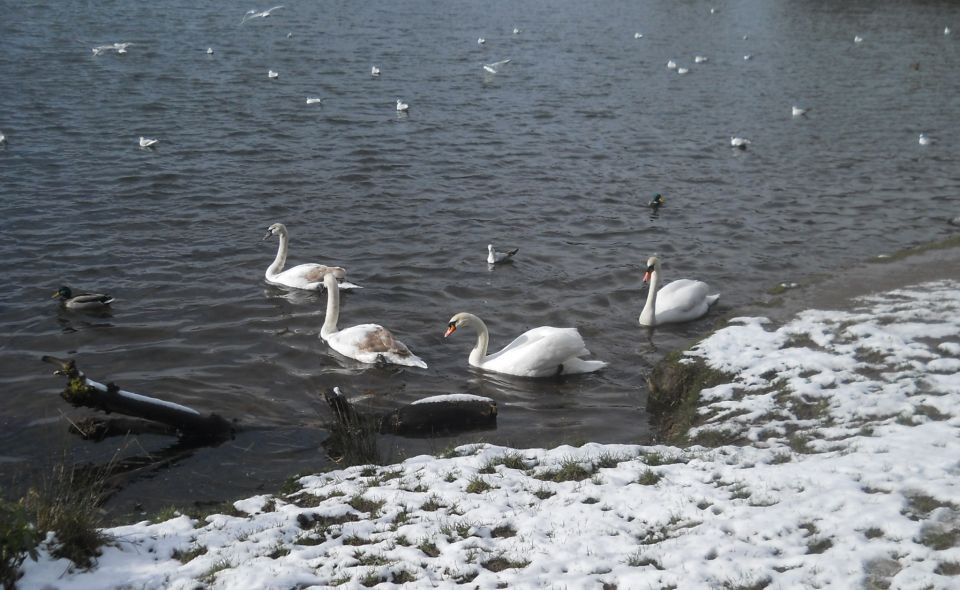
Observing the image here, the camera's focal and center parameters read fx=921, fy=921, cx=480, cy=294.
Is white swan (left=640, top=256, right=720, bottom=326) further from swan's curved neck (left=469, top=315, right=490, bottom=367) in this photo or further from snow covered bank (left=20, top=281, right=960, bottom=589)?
snow covered bank (left=20, top=281, right=960, bottom=589)

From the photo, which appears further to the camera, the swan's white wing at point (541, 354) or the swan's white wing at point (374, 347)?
the swan's white wing at point (374, 347)

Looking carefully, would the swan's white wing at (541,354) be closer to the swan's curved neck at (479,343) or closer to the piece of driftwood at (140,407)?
the swan's curved neck at (479,343)

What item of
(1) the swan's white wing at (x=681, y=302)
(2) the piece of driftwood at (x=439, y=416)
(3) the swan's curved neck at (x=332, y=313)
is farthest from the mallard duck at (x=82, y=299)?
(1) the swan's white wing at (x=681, y=302)

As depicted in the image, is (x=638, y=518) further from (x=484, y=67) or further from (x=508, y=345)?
(x=484, y=67)

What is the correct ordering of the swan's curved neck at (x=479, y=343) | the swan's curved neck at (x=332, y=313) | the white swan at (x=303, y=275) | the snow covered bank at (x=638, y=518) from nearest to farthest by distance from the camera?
the snow covered bank at (x=638, y=518)
the swan's curved neck at (x=479, y=343)
the swan's curved neck at (x=332, y=313)
the white swan at (x=303, y=275)

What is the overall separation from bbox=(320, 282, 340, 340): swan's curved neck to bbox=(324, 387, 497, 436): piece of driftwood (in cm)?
327

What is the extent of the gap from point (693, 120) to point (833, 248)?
11.4m

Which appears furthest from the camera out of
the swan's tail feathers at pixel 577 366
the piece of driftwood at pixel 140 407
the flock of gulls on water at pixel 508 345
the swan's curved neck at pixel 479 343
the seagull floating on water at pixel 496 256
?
the seagull floating on water at pixel 496 256

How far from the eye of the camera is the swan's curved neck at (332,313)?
14047 mm

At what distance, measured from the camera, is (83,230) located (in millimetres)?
17500

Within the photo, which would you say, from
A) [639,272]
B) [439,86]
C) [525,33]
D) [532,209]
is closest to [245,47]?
[439,86]

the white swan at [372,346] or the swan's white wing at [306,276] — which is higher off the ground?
the swan's white wing at [306,276]

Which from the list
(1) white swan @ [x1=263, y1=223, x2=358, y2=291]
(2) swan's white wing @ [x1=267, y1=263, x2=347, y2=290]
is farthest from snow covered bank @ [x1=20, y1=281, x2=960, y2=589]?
(2) swan's white wing @ [x1=267, y1=263, x2=347, y2=290]

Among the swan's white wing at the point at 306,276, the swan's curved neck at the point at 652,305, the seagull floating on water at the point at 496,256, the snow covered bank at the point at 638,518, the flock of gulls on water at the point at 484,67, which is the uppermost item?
the flock of gulls on water at the point at 484,67
